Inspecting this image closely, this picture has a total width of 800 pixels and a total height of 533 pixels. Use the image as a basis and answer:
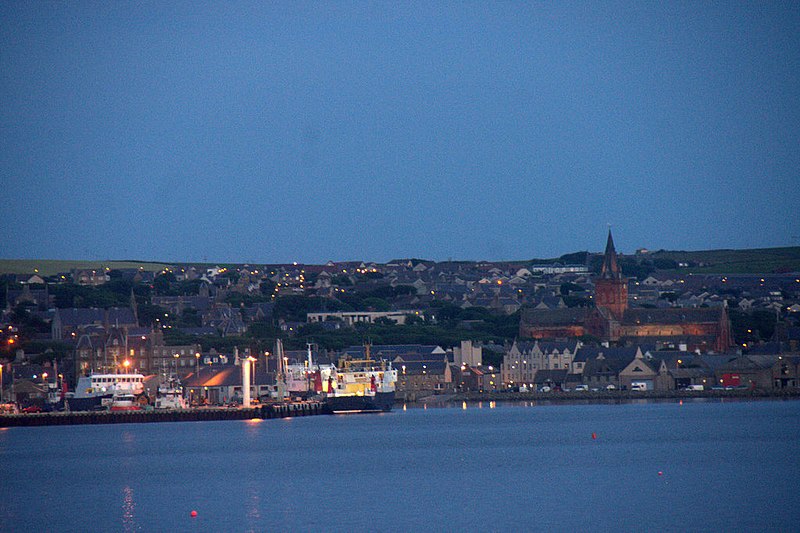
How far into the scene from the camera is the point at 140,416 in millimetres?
111438

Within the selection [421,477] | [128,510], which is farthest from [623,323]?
[128,510]

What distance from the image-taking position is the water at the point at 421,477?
4700cm

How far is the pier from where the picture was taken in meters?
108

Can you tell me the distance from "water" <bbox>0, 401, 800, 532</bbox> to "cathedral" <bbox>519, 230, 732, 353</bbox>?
261 ft

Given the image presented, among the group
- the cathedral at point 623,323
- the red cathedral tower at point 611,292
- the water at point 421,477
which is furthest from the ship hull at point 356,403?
the red cathedral tower at point 611,292

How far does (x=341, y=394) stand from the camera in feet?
408

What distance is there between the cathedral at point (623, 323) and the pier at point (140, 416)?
73.0 meters

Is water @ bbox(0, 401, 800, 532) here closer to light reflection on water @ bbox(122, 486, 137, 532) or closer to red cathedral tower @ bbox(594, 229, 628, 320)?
light reflection on water @ bbox(122, 486, 137, 532)

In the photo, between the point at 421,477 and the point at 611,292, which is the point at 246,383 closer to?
the point at 421,477

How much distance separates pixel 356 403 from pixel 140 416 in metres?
18.5

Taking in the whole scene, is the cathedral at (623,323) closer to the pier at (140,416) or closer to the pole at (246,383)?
the pole at (246,383)

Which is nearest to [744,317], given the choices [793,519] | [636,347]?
[636,347]

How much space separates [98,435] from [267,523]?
52014mm

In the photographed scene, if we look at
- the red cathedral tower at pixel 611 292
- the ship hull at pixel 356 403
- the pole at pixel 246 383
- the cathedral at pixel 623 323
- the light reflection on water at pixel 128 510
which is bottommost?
the light reflection on water at pixel 128 510
